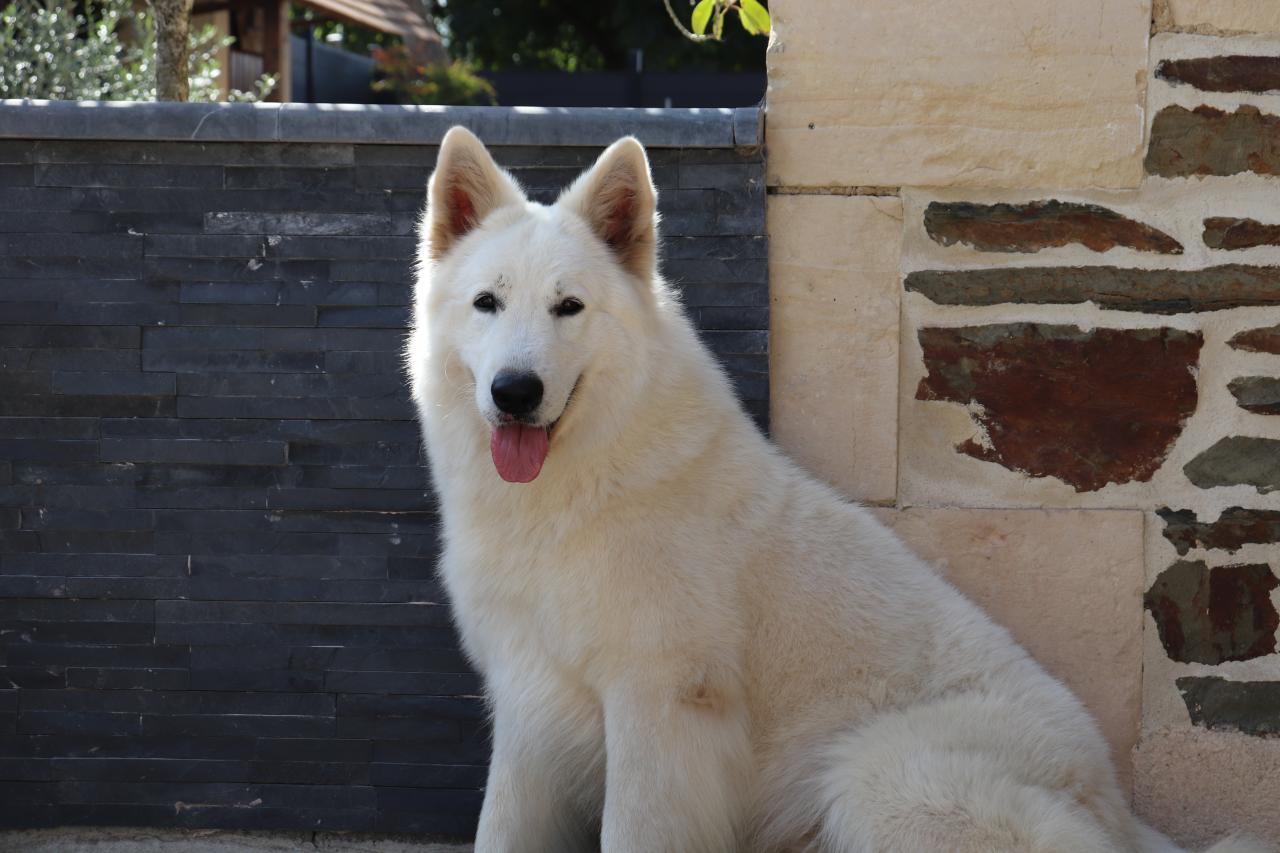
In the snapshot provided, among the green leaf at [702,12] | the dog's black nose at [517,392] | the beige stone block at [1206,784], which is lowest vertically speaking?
the beige stone block at [1206,784]

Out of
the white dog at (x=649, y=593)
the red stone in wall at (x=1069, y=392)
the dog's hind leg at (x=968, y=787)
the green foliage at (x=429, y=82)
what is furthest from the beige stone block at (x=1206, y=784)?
the green foliage at (x=429, y=82)

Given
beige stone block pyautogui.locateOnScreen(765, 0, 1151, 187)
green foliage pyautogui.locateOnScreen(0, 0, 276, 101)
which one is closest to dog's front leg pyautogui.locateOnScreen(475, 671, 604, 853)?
beige stone block pyautogui.locateOnScreen(765, 0, 1151, 187)

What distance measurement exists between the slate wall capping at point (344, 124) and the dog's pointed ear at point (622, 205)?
42 cm

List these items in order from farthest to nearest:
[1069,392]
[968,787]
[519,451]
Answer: [1069,392]
[519,451]
[968,787]

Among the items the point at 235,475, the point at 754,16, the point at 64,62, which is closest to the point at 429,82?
the point at 64,62

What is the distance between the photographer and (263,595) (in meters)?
4.04

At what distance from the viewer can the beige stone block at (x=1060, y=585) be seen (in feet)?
12.9

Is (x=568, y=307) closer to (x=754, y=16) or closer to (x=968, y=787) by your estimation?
(x=754, y=16)

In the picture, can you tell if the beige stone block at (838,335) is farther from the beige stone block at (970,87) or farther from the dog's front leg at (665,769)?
the dog's front leg at (665,769)

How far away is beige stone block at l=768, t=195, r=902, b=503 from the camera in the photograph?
3.90 m

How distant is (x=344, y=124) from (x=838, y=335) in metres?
1.59

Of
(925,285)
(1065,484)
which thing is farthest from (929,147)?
(1065,484)

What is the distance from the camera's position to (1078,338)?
387 cm

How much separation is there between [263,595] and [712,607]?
59.4 inches
